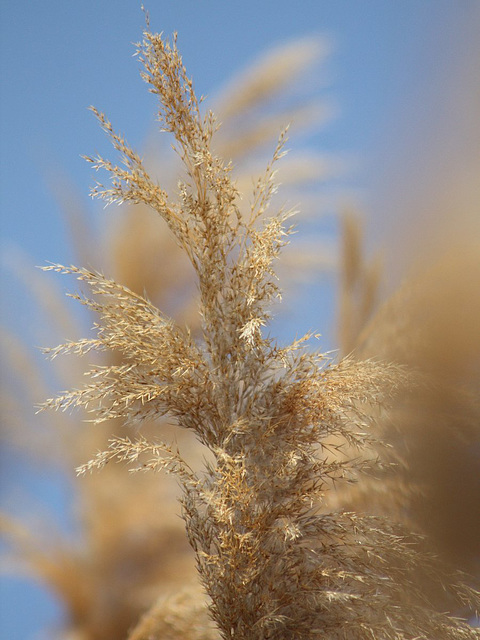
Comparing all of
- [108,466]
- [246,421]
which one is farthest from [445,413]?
[108,466]

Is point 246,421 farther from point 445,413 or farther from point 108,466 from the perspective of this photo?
point 108,466

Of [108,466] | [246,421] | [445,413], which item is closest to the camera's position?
[246,421]

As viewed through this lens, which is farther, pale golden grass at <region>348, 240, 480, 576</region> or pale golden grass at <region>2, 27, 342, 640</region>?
pale golden grass at <region>2, 27, 342, 640</region>

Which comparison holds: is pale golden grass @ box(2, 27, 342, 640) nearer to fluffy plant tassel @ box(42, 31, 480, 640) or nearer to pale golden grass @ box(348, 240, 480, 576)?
pale golden grass @ box(348, 240, 480, 576)

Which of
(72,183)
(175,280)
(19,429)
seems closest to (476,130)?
(175,280)

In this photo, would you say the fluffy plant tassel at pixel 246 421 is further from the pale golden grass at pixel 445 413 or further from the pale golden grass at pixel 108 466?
the pale golden grass at pixel 108 466

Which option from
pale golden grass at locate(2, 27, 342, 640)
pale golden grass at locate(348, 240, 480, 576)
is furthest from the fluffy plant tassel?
pale golden grass at locate(2, 27, 342, 640)

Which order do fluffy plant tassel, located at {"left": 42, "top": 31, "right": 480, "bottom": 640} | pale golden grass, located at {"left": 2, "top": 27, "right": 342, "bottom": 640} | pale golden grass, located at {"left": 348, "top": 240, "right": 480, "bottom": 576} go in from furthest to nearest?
1. pale golden grass, located at {"left": 2, "top": 27, "right": 342, "bottom": 640}
2. pale golden grass, located at {"left": 348, "top": 240, "right": 480, "bottom": 576}
3. fluffy plant tassel, located at {"left": 42, "top": 31, "right": 480, "bottom": 640}

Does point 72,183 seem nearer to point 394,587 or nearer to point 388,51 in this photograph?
point 388,51
